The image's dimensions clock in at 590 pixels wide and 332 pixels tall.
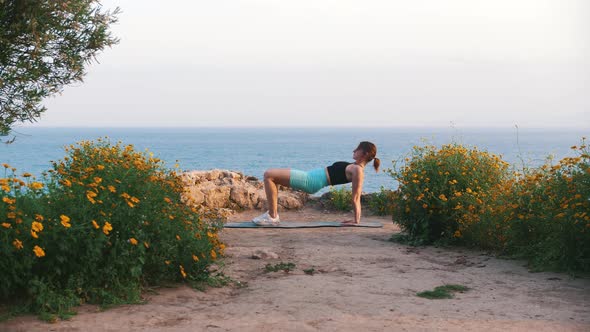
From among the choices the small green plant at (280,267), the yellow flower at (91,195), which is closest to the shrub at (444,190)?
the small green plant at (280,267)

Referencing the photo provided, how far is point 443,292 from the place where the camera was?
6.01 m

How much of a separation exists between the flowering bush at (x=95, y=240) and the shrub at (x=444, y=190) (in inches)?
151

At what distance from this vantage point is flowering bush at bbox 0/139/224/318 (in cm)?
491

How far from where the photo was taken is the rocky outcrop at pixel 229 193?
12.5 metres

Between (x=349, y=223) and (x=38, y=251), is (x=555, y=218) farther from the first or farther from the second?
(x=38, y=251)

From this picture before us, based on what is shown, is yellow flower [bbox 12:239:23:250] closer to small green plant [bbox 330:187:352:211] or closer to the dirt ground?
the dirt ground

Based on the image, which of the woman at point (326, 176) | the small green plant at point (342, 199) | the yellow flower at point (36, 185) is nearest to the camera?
the yellow flower at point (36, 185)

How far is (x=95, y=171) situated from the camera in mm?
6539

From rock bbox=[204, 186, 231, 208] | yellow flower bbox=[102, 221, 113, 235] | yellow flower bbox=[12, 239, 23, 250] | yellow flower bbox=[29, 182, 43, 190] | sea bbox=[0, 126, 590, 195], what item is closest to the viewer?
yellow flower bbox=[12, 239, 23, 250]

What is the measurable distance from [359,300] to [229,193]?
758 centimetres

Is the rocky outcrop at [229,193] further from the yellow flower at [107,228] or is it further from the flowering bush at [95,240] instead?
the yellow flower at [107,228]

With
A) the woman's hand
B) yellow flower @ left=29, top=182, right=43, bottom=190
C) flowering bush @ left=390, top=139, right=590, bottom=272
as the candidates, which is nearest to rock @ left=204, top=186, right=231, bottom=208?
the woman's hand

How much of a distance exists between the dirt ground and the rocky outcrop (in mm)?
4188

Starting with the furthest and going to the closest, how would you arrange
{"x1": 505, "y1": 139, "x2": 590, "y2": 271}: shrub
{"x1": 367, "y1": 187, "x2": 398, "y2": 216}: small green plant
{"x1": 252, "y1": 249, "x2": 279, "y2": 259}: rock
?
{"x1": 367, "y1": 187, "x2": 398, "y2": 216}: small green plant < {"x1": 252, "y1": 249, "x2": 279, "y2": 259}: rock < {"x1": 505, "y1": 139, "x2": 590, "y2": 271}: shrub
